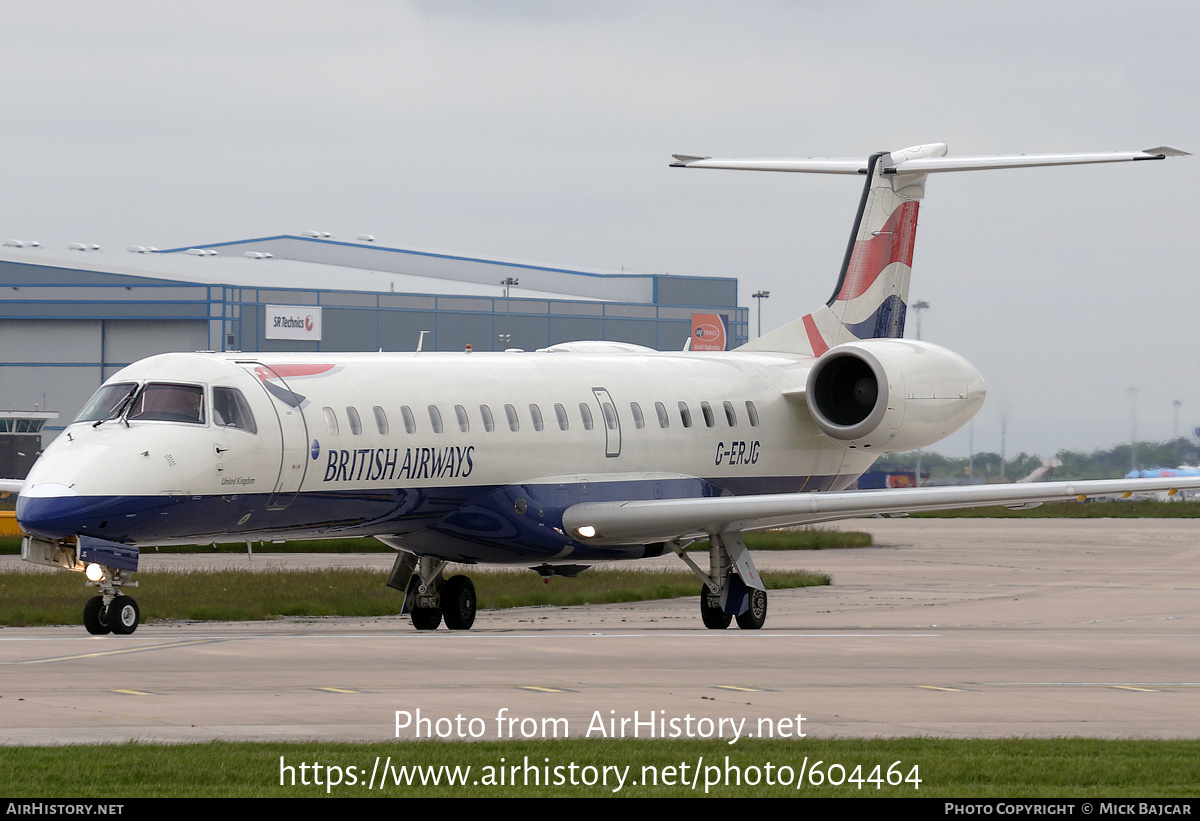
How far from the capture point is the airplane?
21031mm

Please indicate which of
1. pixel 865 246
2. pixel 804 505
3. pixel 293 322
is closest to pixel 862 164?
pixel 865 246

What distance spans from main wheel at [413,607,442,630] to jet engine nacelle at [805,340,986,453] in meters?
7.43

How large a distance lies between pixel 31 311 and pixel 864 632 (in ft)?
259

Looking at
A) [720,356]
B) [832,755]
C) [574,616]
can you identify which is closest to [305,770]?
[832,755]

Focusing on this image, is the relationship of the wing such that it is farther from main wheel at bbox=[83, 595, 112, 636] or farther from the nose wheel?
main wheel at bbox=[83, 595, 112, 636]

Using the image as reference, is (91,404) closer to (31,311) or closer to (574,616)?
(574,616)

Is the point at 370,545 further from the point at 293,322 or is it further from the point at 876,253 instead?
the point at 293,322

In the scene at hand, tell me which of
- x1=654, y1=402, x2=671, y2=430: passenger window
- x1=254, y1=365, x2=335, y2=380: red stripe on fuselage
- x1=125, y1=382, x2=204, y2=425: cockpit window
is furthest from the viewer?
x1=654, y1=402, x2=671, y2=430: passenger window

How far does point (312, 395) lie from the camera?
22906 mm

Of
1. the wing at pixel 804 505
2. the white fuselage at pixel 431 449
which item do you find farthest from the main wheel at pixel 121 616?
the wing at pixel 804 505

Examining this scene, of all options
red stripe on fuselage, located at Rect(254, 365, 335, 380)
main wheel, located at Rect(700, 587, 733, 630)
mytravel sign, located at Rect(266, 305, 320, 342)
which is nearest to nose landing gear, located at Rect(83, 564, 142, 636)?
red stripe on fuselage, located at Rect(254, 365, 335, 380)

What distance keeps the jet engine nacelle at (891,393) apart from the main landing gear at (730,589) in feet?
12.3

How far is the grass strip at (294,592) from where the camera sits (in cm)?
2773

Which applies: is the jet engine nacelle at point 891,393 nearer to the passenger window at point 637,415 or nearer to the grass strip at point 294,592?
the passenger window at point 637,415
